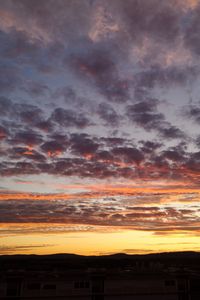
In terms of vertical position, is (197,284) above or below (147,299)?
above

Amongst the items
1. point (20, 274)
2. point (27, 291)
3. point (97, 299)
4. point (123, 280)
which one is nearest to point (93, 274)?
point (97, 299)

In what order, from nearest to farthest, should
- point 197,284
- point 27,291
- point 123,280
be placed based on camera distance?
point 197,284
point 27,291
point 123,280

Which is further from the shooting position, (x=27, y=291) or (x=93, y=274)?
(x=27, y=291)

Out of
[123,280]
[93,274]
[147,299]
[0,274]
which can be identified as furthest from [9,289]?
[123,280]

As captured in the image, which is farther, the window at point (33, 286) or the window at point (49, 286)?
the window at point (49, 286)

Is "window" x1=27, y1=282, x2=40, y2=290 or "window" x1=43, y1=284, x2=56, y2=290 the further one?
"window" x1=43, y1=284, x2=56, y2=290

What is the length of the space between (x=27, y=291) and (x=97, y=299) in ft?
61.6

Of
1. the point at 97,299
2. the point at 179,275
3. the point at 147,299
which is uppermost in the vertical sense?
the point at 179,275

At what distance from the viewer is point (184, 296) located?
8172mm

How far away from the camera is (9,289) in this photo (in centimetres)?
752

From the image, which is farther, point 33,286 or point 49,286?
point 49,286

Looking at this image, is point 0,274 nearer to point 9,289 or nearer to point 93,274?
point 9,289

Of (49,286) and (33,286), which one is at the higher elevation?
(33,286)

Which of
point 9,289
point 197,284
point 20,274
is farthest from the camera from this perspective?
point 197,284
